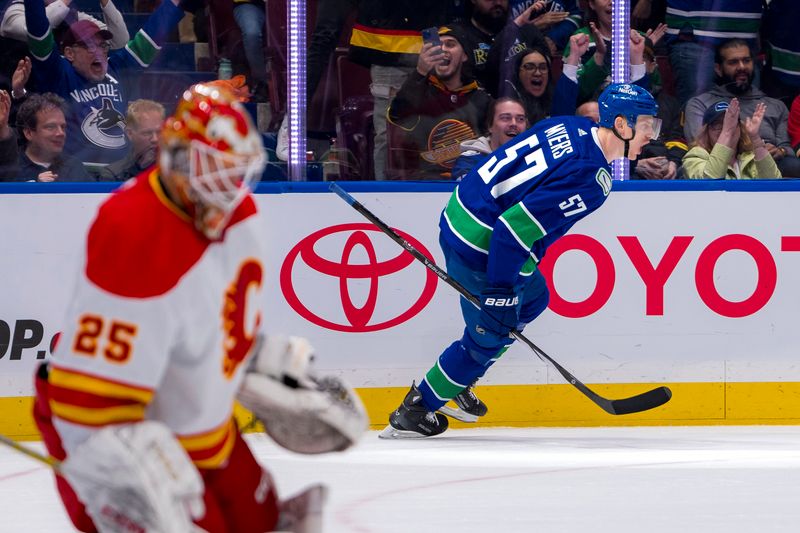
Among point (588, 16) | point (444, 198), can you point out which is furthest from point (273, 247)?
point (588, 16)

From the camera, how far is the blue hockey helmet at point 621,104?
14.0ft

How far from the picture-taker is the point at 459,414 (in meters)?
4.73

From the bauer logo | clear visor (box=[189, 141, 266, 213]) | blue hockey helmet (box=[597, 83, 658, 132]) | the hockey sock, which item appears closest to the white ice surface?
the hockey sock

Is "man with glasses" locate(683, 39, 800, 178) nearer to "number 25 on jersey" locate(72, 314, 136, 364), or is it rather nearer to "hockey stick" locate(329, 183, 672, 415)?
"hockey stick" locate(329, 183, 672, 415)

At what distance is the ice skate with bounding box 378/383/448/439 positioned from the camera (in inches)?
179

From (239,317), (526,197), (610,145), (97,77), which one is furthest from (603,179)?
(239,317)

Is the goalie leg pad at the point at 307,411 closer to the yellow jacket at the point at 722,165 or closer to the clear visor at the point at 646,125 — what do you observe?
the clear visor at the point at 646,125

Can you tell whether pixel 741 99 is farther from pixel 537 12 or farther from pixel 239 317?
pixel 239 317

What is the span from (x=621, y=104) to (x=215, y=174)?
8.88ft

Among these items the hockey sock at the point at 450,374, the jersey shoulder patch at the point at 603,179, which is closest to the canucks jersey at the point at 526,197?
the jersey shoulder patch at the point at 603,179

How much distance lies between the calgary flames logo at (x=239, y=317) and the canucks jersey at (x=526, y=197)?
2289mm

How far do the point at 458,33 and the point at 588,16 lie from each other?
495mm

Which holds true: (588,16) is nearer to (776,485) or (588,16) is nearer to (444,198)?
(444,198)

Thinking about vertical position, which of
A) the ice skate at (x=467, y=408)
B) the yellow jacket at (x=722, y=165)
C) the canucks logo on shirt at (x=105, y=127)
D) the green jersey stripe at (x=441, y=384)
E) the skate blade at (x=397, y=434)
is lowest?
the skate blade at (x=397, y=434)
